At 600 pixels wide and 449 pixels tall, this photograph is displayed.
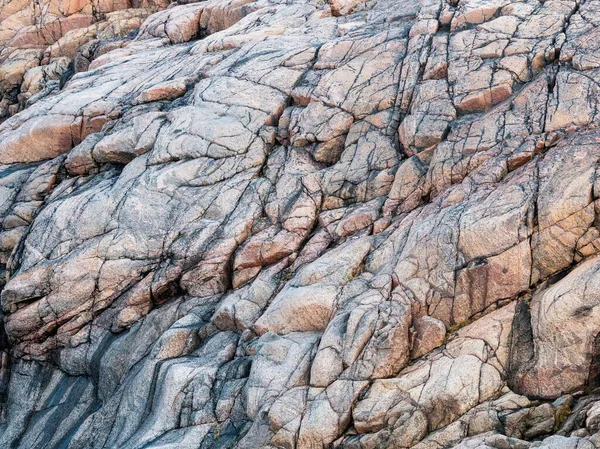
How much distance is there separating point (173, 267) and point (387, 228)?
697 centimetres

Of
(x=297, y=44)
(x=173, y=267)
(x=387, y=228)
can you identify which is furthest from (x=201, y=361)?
(x=297, y=44)

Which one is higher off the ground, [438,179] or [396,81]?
[396,81]

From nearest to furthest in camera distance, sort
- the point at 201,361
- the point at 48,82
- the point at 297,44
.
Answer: the point at 201,361 → the point at 297,44 → the point at 48,82

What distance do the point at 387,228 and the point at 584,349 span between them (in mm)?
6517

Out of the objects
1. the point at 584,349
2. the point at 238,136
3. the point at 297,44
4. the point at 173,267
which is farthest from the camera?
the point at 297,44

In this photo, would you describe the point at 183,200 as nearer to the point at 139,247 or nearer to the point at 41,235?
the point at 139,247

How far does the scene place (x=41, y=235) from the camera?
2559 cm

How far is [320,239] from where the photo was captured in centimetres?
2183

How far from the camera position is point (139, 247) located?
944 inches

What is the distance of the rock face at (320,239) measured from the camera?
1670 cm

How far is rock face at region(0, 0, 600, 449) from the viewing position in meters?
16.7

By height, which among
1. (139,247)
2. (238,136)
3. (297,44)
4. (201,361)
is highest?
(297,44)

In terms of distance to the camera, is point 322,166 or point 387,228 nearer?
point 387,228

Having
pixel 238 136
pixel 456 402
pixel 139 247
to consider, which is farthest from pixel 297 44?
pixel 456 402
